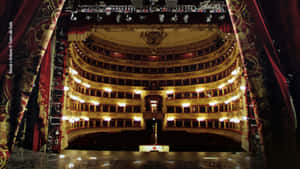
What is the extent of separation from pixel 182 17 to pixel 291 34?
517 centimetres

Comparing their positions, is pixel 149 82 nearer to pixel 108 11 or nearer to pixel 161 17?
pixel 161 17

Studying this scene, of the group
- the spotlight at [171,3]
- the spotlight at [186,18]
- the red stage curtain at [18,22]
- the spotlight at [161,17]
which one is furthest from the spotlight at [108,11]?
the red stage curtain at [18,22]

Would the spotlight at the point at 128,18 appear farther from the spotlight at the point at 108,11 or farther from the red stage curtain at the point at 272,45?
the red stage curtain at the point at 272,45

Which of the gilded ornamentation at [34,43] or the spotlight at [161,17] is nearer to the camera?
the gilded ornamentation at [34,43]

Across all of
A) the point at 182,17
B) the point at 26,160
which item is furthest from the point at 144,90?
the point at 26,160

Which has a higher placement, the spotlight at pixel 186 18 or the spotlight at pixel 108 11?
the spotlight at pixel 108 11

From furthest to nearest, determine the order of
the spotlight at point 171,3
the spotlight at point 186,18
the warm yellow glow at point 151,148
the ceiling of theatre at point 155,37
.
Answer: the ceiling of theatre at point 155,37 < the warm yellow glow at point 151,148 < the spotlight at point 186,18 < the spotlight at point 171,3

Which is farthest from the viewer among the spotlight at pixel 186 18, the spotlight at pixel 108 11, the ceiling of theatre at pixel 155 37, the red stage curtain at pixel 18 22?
the ceiling of theatre at pixel 155 37

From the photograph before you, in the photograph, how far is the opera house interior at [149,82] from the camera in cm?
366

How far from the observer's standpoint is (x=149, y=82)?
68.0 feet

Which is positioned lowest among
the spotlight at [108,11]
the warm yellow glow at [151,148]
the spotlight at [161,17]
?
the warm yellow glow at [151,148]

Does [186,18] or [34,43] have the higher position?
[186,18]

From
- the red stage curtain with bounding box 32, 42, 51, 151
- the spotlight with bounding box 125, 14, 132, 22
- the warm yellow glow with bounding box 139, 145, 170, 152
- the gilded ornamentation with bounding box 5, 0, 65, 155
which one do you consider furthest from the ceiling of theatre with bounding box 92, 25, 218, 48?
the gilded ornamentation with bounding box 5, 0, 65, 155

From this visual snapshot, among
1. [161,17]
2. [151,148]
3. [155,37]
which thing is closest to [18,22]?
[161,17]
